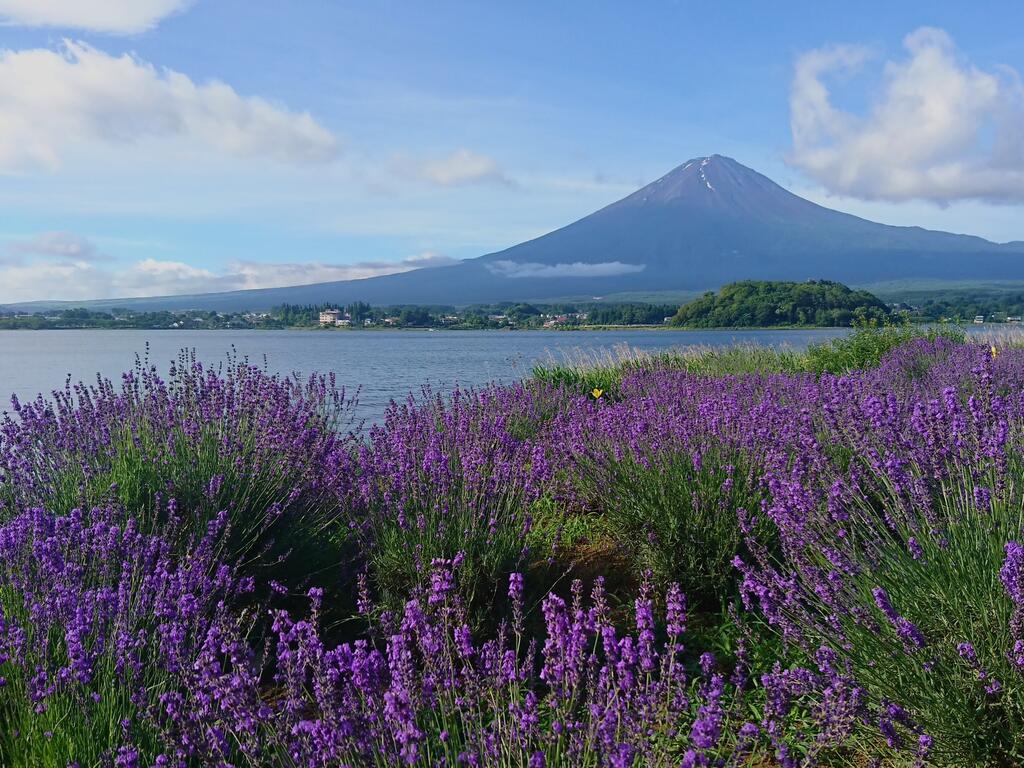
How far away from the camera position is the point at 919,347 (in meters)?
10.6

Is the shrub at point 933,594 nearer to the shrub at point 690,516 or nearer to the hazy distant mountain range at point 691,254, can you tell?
the shrub at point 690,516

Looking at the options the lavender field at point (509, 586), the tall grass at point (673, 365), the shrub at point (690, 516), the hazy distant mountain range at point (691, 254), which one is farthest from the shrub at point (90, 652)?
the hazy distant mountain range at point (691, 254)

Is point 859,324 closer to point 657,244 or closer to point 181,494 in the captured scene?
point 181,494

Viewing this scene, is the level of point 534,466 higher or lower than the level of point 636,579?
higher

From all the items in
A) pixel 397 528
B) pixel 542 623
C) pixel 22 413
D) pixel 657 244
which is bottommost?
pixel 542 623

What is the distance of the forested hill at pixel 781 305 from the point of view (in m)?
43.4

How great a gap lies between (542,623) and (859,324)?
12812mm

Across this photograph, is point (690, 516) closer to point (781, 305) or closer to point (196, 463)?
point (196, 463)

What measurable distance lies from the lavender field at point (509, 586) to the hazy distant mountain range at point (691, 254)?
135 m

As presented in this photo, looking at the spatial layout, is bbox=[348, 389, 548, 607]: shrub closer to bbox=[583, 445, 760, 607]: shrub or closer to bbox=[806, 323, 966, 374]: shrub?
bbox=[583, 445, 760, 607]: shrub

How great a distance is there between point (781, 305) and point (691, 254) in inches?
4409

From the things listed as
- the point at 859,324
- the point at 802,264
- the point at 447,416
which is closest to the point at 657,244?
the point at 802,264

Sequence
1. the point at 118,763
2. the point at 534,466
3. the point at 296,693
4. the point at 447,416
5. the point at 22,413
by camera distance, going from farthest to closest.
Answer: the point at 447,416 < the point at 22,413 < the point at 534,466 < the point at 296,693 < the point at 118,763

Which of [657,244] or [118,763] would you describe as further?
[657,244]
